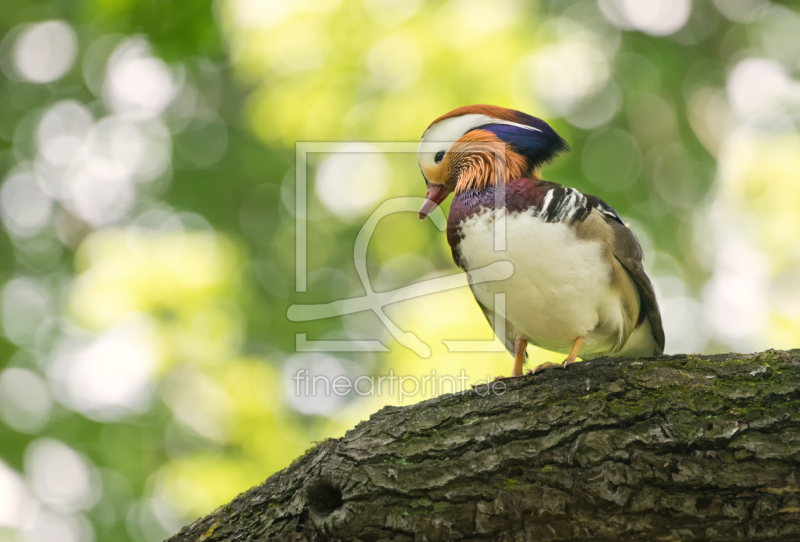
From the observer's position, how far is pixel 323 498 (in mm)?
2102

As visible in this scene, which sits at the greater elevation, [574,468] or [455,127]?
[455,127]

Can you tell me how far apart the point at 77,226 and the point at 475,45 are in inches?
151

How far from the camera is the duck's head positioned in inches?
108

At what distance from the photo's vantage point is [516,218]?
2395 mm

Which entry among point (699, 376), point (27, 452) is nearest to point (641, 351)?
point (699, 376)

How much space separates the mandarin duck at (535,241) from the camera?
2.39 m

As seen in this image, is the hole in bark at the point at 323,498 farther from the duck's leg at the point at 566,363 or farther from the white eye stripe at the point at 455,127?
the white eye stripe at the point at 455,127

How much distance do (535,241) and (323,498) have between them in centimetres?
112
